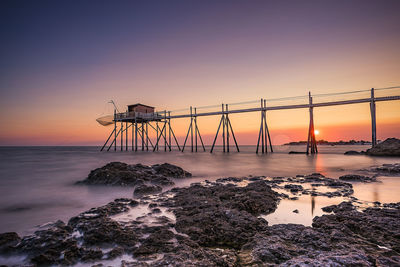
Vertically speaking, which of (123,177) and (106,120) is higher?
(106,120)

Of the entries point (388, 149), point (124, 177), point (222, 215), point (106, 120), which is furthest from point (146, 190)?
point (106, 120)

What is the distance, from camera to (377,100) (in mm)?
17219

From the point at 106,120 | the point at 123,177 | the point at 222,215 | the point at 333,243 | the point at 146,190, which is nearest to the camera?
the point at 333,243

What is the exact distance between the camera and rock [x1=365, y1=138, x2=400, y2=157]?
16.7 m

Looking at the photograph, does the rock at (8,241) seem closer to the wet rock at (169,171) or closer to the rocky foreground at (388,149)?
the wet rock at (169,171)

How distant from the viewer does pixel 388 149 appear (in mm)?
17016

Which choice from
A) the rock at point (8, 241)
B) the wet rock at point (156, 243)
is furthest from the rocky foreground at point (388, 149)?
the rock at point (8, 241)

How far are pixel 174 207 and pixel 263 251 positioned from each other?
2.34 meters

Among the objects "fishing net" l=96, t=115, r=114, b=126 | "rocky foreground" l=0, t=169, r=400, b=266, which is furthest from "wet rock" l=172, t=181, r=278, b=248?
"fishing net" l=96, t=115, r=114, b=126

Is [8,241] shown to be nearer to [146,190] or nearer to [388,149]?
[146,190]

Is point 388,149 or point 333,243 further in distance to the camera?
point 388,149

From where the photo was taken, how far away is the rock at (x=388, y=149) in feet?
54.9

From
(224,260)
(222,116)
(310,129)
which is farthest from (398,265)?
(222,116)

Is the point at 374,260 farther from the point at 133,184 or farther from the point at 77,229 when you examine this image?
the point at 133,184
